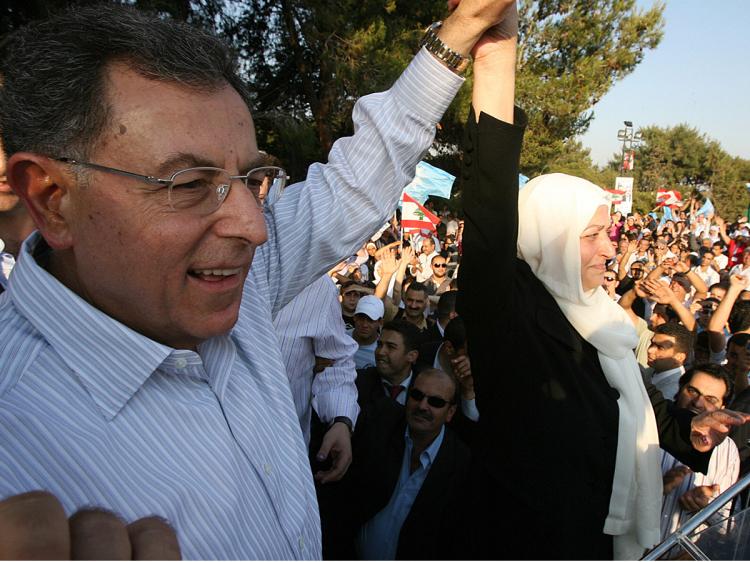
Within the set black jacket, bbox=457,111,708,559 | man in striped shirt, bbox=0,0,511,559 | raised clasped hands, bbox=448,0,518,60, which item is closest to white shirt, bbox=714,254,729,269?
black jacket, bbox=457,111,708,559

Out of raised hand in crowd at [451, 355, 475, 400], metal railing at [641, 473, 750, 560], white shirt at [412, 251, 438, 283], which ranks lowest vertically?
white shirt at [412, 251, 438, 283]

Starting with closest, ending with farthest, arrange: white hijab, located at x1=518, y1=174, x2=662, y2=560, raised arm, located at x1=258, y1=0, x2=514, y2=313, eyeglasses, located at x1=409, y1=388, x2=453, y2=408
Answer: raised arm, located at x1=258, y1=0, x2=514, y2=313
white hijab, located at x1=518, y1=174, x2=662, y2=560
eyeglasses, located at x1=409, y1=388, x2=453, y2=408

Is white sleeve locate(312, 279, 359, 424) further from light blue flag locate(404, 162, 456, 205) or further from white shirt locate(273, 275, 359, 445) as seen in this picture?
light blue flag locate(404, 162, 456, 205)

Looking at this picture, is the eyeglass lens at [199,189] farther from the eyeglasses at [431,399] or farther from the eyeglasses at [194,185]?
the eyeglasses at [431,399]

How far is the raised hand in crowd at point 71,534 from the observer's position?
1.65ft

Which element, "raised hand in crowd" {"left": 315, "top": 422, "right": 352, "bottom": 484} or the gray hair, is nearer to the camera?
the gray hair

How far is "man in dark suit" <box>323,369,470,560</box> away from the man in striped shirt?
1.83 meters

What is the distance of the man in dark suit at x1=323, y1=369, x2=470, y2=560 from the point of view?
115 inches

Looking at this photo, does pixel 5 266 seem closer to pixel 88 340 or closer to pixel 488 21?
pixel 88 340

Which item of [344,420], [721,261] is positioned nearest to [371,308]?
[344,420]

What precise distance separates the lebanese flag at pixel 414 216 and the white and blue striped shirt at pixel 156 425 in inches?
377

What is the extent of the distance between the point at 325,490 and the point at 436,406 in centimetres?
72

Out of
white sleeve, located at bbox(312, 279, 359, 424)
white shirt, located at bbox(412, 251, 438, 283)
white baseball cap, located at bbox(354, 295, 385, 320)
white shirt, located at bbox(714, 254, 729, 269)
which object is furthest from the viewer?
white shirt, located at bbox(714, 254, 729, 269)

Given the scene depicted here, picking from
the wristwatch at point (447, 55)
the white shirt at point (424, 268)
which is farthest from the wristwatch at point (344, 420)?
the white shirt at point (424, 268)
